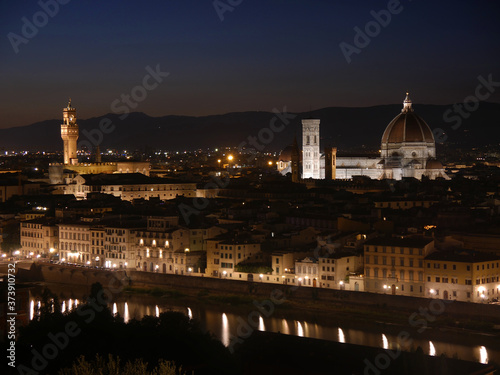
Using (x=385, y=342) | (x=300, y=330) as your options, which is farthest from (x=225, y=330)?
(x=385, y=342)

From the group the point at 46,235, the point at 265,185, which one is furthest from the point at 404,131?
the point at 46,235

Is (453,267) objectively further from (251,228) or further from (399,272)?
(251,228)

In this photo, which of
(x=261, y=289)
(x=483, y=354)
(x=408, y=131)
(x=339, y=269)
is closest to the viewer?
(x=483, y=354)

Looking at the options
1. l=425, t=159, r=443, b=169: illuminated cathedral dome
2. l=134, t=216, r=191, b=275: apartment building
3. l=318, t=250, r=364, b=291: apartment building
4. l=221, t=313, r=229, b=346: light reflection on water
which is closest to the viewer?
l=221, t=313, r=229, b=346: light reflection on water

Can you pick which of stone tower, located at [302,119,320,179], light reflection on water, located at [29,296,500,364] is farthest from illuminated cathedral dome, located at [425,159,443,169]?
light reflection on water, located at [29,296,500,364]

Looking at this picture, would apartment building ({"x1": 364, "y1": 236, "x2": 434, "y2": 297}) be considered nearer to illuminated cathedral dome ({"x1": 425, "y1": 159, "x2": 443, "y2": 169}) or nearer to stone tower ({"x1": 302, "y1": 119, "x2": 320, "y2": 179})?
illuminated cathedral dome ({"x1": 425, "y1": 159, "x2": 443, "y2": 169})

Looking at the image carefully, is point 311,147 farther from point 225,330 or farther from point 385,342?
point 385,342

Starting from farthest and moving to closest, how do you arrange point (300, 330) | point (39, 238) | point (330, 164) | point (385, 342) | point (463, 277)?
point (330, 164) → point (39, 238) → point (463, 277) → point (300, 330) → point (385, 342)
